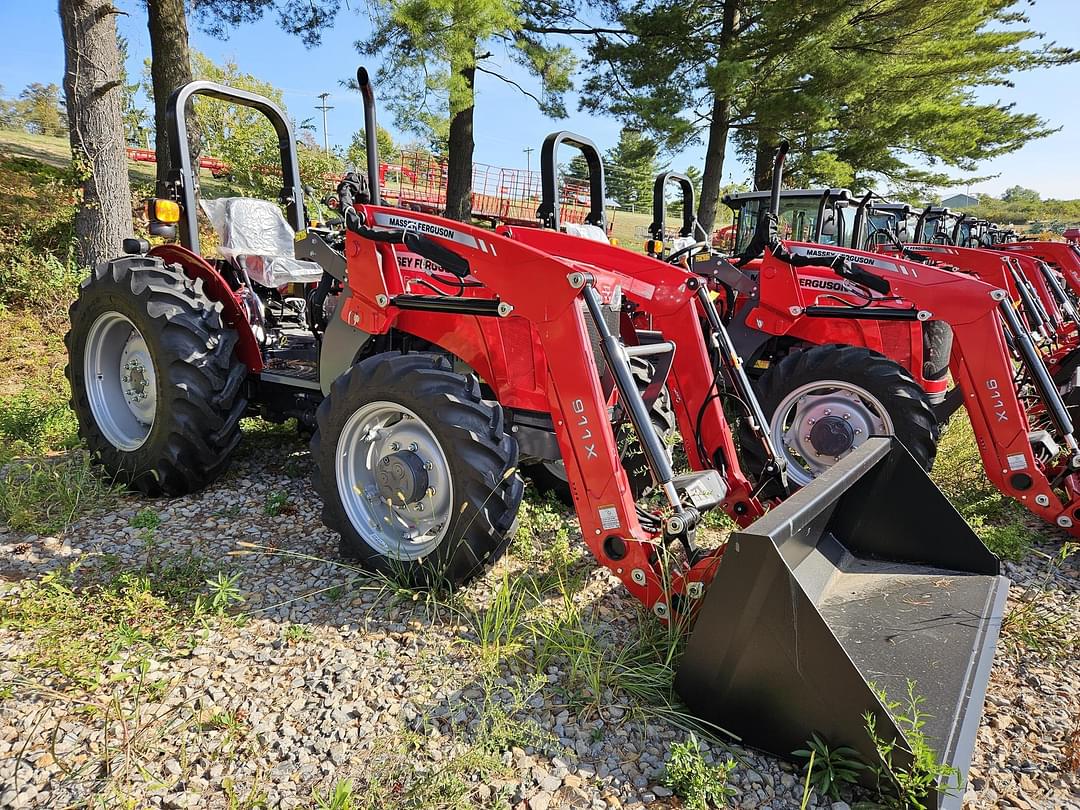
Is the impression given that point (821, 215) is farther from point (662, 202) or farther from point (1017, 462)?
point (1017, 462)

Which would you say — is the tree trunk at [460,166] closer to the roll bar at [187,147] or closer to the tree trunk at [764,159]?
the tree trunk at [764,159]

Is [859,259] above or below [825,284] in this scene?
above

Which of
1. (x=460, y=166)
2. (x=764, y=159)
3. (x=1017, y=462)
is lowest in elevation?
(x=1017, y=462)

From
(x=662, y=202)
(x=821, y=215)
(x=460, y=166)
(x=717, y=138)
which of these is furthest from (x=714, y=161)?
(x=662, y=202)

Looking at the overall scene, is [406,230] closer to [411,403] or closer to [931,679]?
[411,403]

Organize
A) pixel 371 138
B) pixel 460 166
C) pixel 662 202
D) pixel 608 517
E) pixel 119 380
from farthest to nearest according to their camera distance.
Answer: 1. pixel 460 166
2. pixel 662 202
3. pixel 119 380
4. pixel 371 138
5. pixel 608 517

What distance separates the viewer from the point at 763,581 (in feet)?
6.59

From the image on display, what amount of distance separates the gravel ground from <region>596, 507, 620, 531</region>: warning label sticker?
51 centimetres

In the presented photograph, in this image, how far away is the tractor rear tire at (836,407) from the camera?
4.36 meters

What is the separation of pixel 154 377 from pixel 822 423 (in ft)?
14.0

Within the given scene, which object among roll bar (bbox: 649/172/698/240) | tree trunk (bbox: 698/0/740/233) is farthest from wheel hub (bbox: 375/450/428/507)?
tree trunk (bbox: 698/0/740/233)

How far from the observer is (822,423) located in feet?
15.2

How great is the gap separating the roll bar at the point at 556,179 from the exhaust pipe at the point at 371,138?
1104mm

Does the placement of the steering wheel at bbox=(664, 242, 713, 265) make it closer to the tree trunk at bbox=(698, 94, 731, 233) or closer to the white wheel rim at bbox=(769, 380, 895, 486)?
Result: the white wheel rim at bbox=(769, 380, 895, 486)
